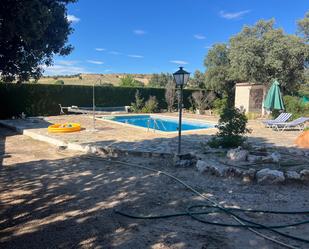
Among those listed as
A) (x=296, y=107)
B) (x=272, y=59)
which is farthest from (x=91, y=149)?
(x=272, y=59)

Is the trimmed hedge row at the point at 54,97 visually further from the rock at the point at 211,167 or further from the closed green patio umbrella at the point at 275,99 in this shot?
the rock at the point at 211,167

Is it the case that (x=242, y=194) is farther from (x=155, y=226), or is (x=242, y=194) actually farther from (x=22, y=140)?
(x=22, y=140)

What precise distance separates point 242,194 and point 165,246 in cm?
232

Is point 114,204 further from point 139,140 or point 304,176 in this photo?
point 139,140

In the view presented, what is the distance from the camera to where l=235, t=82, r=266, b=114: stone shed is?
72.1 feet

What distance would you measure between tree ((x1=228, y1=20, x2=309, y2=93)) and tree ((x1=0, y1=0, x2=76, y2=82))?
648 inches

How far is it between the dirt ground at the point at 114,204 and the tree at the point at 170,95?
1564cm

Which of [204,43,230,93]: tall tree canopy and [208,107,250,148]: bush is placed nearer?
[208,107,250,148]: bush

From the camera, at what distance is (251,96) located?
72.5ft

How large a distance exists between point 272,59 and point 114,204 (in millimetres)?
17023

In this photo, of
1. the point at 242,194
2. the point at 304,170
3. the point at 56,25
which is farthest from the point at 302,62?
the point at 56,25

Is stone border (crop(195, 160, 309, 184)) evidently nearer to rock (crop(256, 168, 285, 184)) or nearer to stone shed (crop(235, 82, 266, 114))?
rock (crop(256, 168, 285, 184))

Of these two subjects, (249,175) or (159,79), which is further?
(159,79)

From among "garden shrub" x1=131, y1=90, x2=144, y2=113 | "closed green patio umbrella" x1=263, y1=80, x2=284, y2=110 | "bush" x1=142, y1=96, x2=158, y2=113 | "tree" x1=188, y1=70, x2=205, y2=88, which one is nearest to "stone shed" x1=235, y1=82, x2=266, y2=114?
"closed green patio umbrella" x1=263, y1=80, x2=284, y2=110
